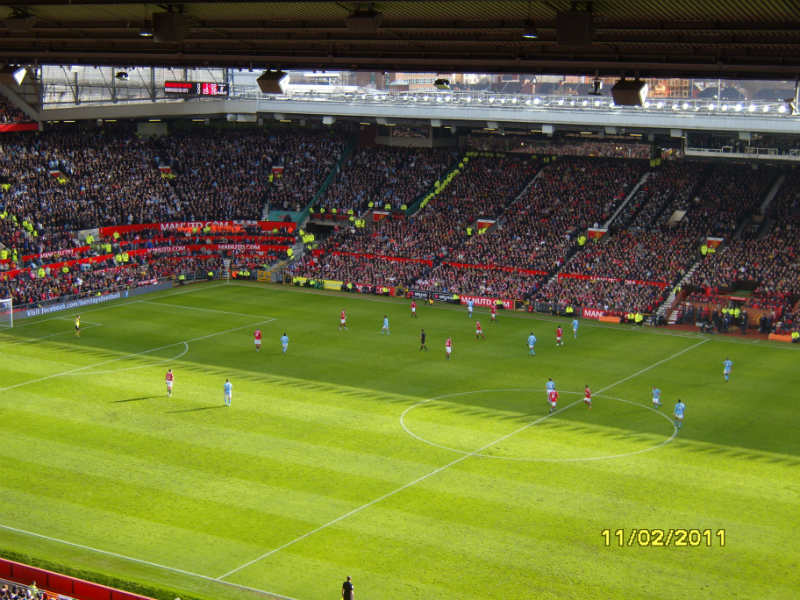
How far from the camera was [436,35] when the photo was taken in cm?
2333

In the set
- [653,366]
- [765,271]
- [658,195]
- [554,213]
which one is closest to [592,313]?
[765,271]

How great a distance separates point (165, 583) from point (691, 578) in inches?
535

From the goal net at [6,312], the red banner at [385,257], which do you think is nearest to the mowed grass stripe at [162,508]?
the goal net at [6,312]

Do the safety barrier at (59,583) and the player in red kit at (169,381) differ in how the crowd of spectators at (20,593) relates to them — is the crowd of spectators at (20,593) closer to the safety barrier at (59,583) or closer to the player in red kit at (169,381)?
the safety barrier at (59,583)

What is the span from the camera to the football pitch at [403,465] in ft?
88.7

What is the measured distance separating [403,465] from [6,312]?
114 ft

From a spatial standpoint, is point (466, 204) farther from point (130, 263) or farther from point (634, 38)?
point (634, 38)

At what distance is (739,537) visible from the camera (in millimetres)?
29031

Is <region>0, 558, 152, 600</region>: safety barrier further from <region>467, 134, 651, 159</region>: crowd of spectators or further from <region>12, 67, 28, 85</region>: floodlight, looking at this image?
<region>467, 134, 651, 159</region>: crowd of spectators

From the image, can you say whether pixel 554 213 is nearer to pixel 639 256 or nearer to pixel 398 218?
pixel 639 256

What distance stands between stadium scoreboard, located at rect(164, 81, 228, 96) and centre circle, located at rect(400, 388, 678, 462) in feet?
144

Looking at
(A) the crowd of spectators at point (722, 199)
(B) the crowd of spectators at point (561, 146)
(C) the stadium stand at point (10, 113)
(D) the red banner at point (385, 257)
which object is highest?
(C) the stadium stand at point (10, 113)

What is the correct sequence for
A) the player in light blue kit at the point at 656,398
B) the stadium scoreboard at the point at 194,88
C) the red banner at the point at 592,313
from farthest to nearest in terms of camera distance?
the stadium scoreboard at the point at 194,88 → the red banner at the point at 592,313 → the player in light blue kit at the point at 656,398
